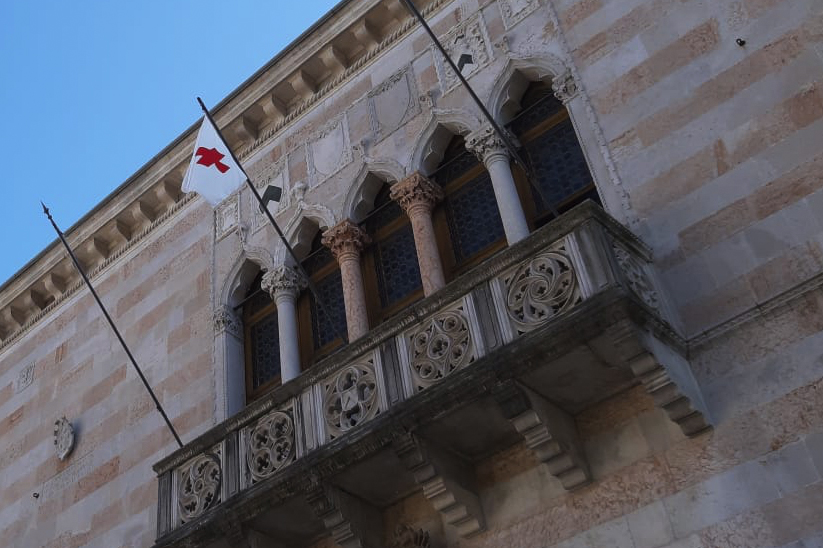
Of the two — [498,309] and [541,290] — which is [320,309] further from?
[541,290]

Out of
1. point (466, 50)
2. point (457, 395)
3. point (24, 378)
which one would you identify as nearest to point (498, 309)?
point (457, 395)

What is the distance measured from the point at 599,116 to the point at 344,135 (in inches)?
137

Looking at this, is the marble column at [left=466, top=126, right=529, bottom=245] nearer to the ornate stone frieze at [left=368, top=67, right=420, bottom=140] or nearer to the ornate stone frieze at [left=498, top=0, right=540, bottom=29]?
the ornate stone frieze at [left=368, top=67, right=420, bottom=140]

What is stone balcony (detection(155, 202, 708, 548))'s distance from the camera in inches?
275

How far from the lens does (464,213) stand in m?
9.88

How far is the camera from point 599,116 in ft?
29.3

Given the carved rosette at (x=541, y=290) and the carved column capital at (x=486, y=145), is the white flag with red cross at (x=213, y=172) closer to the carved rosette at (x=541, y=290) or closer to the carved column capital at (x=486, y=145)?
the carved column capital at (x=486, y=145)

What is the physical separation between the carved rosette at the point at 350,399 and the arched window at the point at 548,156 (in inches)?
89.4

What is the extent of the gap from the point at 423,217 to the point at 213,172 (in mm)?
Answer: 2531

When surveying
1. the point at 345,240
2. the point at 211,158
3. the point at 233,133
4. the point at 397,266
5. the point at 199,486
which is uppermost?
the point at 233,133

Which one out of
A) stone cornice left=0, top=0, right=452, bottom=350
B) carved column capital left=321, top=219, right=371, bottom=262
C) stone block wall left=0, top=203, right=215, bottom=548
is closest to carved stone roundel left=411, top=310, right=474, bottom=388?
carved column capital left=321, top=219, right=371, bottom=262

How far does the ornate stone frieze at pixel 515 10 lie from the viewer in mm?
10197

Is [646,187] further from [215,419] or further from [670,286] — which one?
[215,419]

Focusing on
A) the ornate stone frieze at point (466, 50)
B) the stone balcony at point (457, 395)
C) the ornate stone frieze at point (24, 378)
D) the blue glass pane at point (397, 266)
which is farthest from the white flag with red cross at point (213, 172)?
the ornate stone frieze at point (24, 378)
